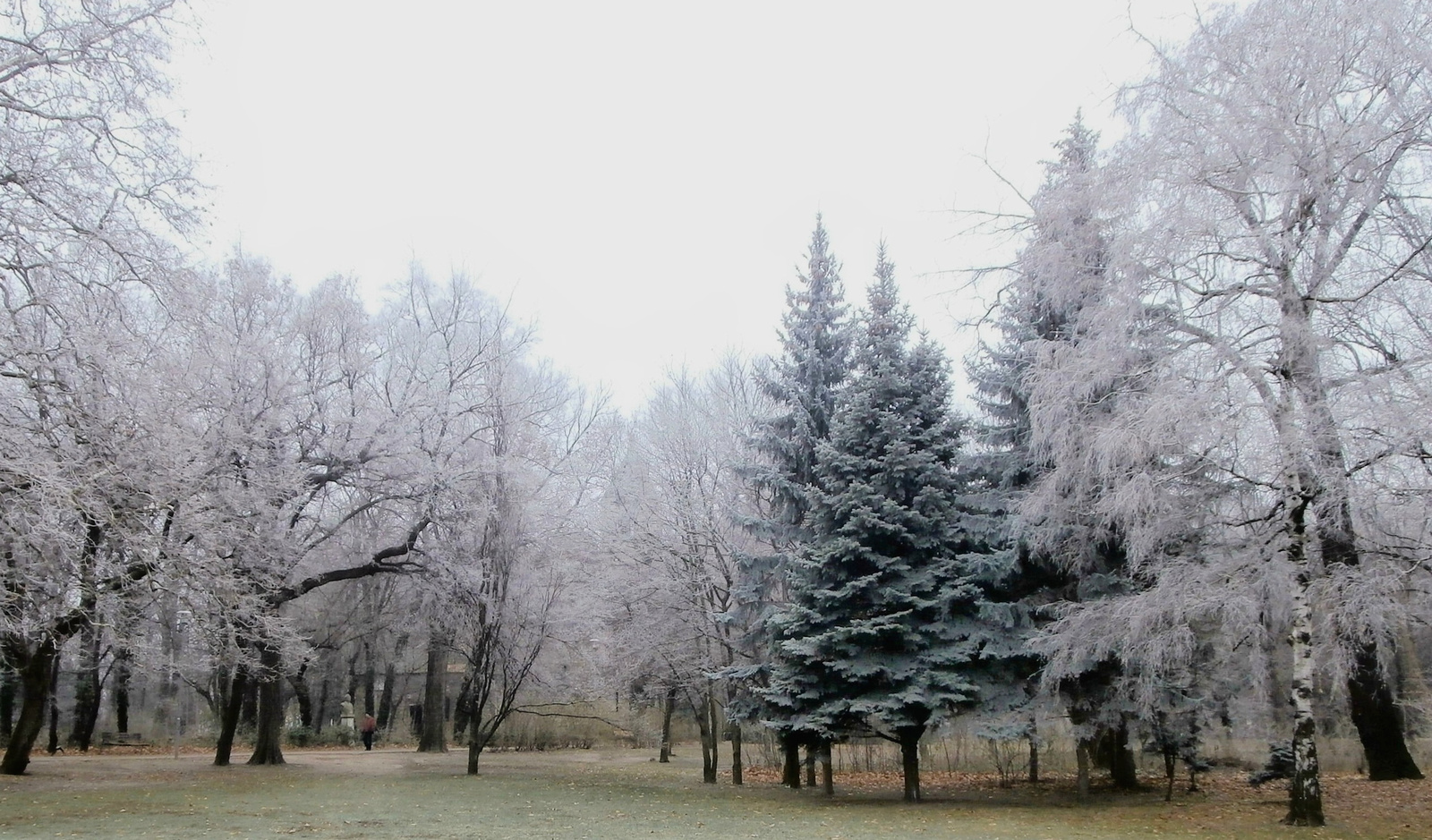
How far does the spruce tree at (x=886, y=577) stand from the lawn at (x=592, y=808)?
164 centimetres

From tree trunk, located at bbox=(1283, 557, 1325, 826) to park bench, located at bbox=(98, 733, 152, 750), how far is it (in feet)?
104

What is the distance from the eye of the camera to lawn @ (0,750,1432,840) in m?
10.6

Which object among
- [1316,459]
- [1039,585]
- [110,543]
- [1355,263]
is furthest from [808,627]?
[110,543]

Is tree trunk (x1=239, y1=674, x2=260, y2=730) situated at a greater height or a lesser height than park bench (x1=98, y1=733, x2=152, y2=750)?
greater

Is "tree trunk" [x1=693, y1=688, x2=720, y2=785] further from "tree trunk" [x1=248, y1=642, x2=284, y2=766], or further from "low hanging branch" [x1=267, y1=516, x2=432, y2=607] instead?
"tree trunk" [x1=248, y1=642, x2=284, y2=766]

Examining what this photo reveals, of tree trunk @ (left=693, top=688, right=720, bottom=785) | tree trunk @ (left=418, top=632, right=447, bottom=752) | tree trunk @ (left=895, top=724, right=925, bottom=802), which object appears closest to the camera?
tree trunk @ (left=895, top=724, right=925, bottom=802)

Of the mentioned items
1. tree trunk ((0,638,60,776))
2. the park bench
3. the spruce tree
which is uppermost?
the spruce tree

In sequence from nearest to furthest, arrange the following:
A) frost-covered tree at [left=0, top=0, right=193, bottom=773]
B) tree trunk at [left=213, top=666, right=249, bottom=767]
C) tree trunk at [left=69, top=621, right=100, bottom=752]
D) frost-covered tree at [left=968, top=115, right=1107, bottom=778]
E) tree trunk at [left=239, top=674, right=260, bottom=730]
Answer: frost-covered tree at [left=0, top=0, right=193, bottom=773]
frost-covered tree at [left=968, top=115, right=1107, bottom=778]
tree trunk at [left=213, top=666, right=249, bottom=767]
tree trunk at [left=69, top=621, right=100, bottom=752]
tree trunk at [left=239, top=674, right=260, bottom=730]

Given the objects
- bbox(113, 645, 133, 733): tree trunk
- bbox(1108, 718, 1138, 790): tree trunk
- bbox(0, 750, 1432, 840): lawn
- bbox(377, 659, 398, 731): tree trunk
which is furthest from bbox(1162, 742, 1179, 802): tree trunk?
bbox(113, 645, 133, 733): tree trunk

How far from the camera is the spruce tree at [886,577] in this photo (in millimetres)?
14328

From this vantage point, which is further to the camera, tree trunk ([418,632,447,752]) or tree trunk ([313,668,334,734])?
tree trunk ([313,668,334,734])

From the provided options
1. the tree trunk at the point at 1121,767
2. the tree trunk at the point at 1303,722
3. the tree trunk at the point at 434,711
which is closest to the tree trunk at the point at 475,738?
the tree trunk at the point at 434,711

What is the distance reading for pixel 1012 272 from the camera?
13.5 m

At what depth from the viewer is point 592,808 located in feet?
45.1
